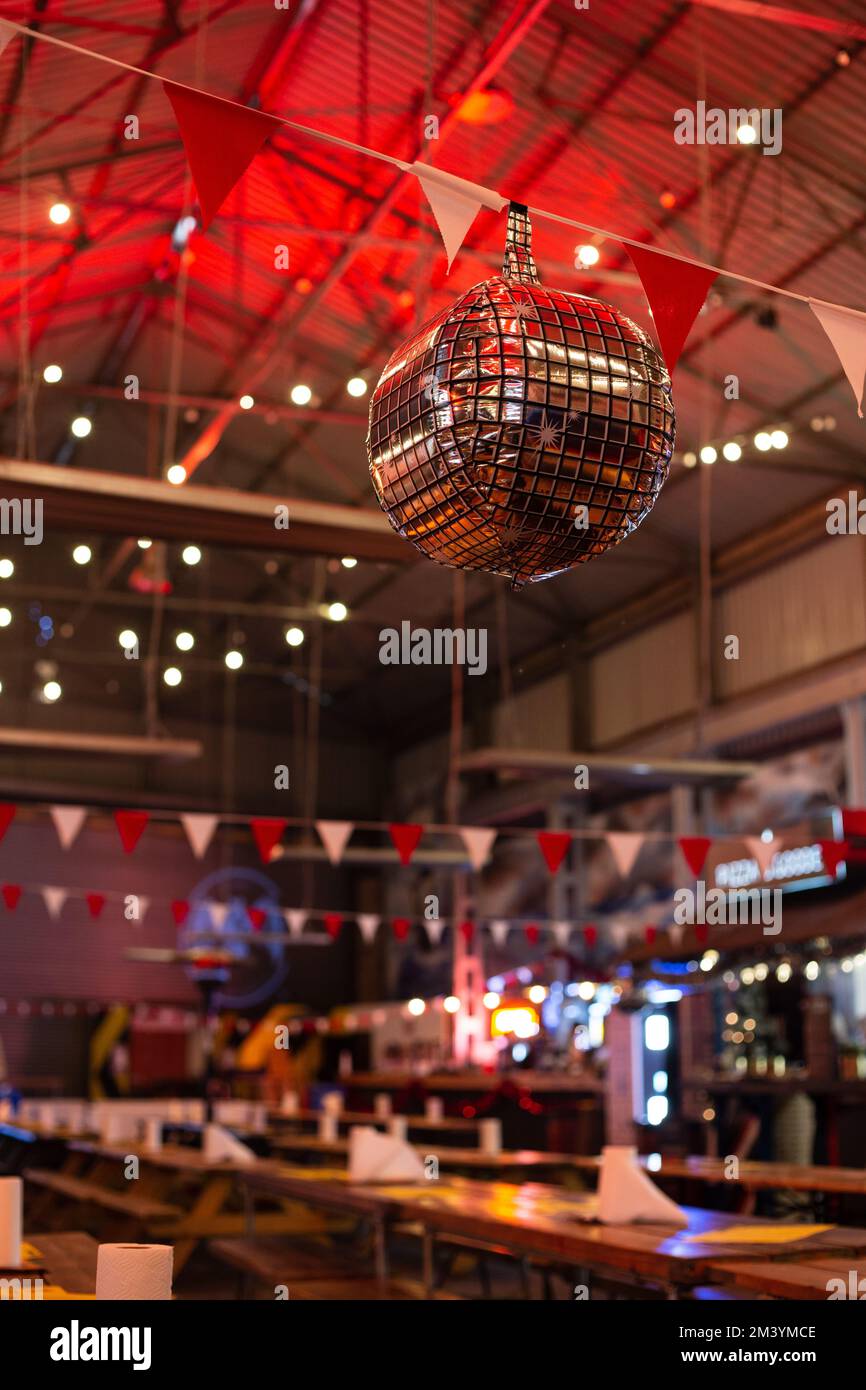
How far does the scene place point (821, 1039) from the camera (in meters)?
9.54

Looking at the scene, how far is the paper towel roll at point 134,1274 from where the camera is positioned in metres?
2.00

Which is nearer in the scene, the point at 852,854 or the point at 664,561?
the point at 852,854

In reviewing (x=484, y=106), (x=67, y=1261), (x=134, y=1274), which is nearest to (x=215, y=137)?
(x=134, y=1274)

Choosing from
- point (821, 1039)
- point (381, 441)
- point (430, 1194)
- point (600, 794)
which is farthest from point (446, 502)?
point (600, 794)

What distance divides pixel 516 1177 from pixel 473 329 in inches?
328

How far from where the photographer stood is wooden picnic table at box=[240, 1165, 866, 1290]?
3.72 m

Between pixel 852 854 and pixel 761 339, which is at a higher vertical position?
pixel 761 339

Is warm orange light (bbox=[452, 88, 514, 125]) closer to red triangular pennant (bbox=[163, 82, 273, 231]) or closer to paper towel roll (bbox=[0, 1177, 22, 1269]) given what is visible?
red triangular pennant (bbox=[163, 82, 273, 231])

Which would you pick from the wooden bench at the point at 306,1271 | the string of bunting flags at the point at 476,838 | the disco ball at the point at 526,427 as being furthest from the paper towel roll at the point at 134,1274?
the string of bunting flags at the point at 476,838

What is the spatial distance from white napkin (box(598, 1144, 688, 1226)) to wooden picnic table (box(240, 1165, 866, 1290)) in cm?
4

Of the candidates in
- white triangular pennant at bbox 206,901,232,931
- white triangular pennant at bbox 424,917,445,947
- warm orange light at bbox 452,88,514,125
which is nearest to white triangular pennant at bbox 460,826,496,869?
warm orange light at bbox 452,88,514,125

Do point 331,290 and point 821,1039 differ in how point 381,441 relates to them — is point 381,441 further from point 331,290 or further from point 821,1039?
point 331,290

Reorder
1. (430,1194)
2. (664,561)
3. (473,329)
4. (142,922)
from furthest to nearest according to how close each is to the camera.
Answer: (142,922) → (664,561) → (430,1194) → (473,329)

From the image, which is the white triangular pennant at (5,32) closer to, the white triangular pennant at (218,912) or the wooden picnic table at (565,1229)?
the wooden picnic table at (565,1229)
